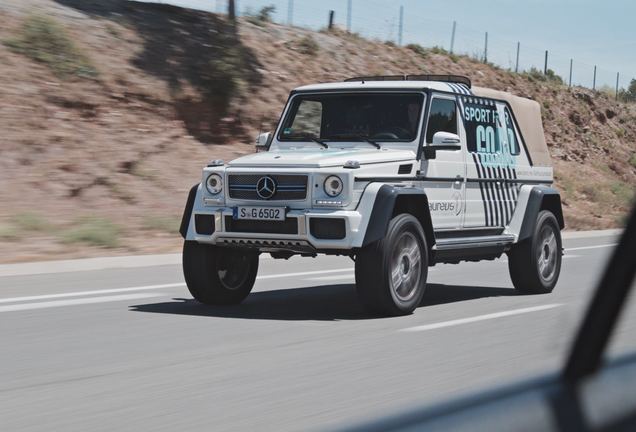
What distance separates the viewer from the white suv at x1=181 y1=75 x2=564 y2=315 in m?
8.94

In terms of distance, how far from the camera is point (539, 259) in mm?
11344

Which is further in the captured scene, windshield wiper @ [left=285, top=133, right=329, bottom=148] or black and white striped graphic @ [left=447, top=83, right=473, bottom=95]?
black and white striped graphic @ [left=447, top=83, right=473, bottom=95]

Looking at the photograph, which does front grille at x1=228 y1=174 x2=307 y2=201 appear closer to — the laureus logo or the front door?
the laureus logo

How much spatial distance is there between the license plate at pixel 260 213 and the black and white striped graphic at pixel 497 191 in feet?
8.55

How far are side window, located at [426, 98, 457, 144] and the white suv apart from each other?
1 centimetres

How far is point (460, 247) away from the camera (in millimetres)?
10234

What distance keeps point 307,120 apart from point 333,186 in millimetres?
1896

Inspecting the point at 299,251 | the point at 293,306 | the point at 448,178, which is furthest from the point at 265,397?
the point at 448,178

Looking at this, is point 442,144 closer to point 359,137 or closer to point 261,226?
point 359,137

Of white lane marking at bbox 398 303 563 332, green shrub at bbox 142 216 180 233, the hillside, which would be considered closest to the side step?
white lane marking at bbox 398 303 563 332

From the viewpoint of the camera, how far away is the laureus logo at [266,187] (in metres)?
9.22

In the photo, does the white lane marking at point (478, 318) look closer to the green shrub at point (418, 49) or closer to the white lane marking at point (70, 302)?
the white lane marking at point (70, 302)

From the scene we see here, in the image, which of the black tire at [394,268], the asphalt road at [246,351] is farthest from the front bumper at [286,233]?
the asphalt road at [246,351]

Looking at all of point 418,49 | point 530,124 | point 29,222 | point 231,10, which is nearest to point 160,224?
point 29,222
